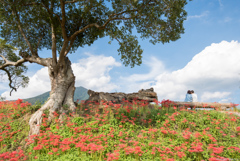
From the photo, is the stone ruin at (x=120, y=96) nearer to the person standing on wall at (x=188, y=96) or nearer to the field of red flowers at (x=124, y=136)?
the field of red flowers at (x=124, y=136)

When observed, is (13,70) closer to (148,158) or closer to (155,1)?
(155,1)

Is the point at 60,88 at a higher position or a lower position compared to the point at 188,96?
higher

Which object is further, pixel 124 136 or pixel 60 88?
pixel 60 88

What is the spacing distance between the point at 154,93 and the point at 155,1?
8.08 meters

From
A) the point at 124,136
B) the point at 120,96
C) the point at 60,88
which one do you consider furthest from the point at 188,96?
the point at 60,88

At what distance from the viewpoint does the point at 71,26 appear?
51.2ft

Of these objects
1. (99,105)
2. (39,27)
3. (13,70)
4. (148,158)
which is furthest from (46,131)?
(13,70)

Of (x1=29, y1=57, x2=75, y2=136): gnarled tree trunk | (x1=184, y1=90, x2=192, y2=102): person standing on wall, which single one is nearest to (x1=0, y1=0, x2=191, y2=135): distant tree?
(x1=29, y1=57, x2=75, y2=136): gnarled tree trunk

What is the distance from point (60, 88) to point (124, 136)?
285 inches

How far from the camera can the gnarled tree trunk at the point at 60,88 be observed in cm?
1213

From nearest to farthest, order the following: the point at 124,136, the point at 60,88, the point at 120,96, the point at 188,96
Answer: the point at 124,136 → the point at 60,88 → the point at 188,96 → the point at 120,96

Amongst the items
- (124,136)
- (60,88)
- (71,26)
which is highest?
(71,26)

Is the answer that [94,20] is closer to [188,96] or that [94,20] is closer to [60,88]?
[60,88]

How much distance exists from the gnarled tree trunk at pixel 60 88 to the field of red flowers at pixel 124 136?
30.8 inches
